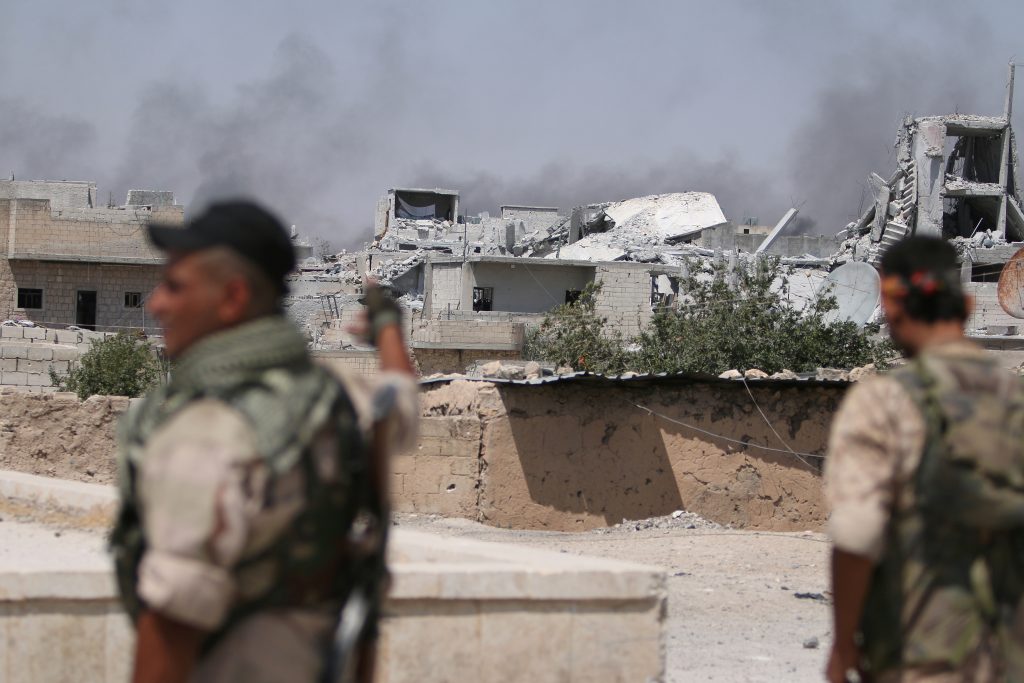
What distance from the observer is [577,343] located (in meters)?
25.2

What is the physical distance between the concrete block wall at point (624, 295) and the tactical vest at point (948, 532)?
29.4 m

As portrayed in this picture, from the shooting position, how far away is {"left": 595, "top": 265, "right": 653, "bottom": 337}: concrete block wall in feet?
106

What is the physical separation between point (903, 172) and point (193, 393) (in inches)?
1665

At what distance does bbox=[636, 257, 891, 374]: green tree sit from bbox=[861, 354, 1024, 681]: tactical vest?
1769 cm

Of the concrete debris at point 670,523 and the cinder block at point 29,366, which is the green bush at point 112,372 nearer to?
the cinder block at point 29,366

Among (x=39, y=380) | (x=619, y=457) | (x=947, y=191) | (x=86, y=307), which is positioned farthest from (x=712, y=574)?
(x=947, y=191)

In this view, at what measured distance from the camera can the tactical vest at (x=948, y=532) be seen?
2797 mm

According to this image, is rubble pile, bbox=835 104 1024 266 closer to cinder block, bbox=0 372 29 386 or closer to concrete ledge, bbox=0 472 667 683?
cinder block, bbox=0 372 29 386

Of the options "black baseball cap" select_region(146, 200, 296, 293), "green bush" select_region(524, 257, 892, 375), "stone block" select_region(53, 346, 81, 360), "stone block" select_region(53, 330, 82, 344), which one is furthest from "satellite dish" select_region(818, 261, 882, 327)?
"black baseball cap" select_region(146, 200, 296, 293)

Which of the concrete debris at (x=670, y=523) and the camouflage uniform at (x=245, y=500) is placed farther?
the concrete debris at (x=670, y=523)

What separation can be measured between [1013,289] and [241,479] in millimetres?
21399

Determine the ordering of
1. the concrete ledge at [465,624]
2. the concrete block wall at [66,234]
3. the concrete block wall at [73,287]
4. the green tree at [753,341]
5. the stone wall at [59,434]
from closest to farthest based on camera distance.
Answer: the concrete ledge at [465,624] → the stone wall at [59,434] → the green tree at [753,341] → the concrete block wall at [66,234] → the concrete block wall at [73,287]

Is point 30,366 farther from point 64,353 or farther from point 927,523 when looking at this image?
point 927,523

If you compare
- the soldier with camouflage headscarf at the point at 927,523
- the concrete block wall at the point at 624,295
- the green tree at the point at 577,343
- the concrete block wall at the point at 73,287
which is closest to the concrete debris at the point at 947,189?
the concrete block wall at the point at 624,295
